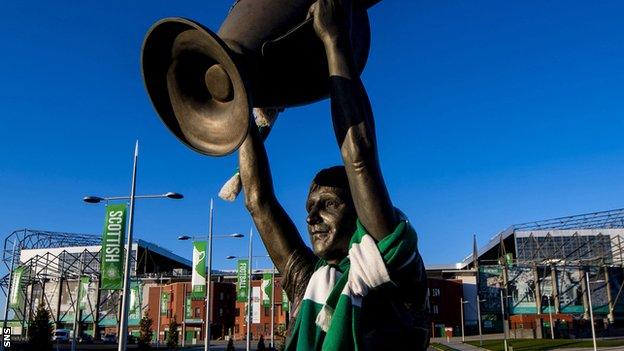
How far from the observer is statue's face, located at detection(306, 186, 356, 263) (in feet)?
11.6

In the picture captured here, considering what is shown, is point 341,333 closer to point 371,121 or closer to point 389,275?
point 389,275

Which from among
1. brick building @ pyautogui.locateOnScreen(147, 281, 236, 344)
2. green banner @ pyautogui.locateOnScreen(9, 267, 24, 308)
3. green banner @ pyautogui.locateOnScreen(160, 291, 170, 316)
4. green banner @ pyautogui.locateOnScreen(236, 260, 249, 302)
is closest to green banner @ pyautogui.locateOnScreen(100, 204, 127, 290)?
green banner @ pyautogui.locateOnScreen(236, 260, 249, 302)

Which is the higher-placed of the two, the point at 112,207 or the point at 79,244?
the point at 79,244

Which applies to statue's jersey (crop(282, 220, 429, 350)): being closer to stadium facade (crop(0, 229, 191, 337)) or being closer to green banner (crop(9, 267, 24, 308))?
green banner (crop(9, 267, 24, 308))

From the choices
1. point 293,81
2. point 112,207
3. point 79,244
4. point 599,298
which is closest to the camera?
point 293,81

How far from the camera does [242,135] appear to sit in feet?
10.4

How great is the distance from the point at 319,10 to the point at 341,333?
1.67 meters

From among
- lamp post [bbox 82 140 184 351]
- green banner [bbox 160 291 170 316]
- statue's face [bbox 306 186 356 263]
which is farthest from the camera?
green banner [bbox 160 291 170 316]

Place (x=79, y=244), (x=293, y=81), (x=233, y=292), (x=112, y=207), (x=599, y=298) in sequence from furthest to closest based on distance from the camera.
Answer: (x=79, y=244) < (x=233, y=292) < (x=599, y=298) < (x=112, y=207) < (x=293, y=81)

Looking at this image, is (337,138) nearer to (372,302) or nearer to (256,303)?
(372,302)

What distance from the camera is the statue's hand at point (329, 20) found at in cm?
332

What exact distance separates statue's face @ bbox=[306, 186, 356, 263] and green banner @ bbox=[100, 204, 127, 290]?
1654 centimetres

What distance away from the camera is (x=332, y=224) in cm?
357

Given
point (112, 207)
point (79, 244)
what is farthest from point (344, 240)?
point (79, 244)
